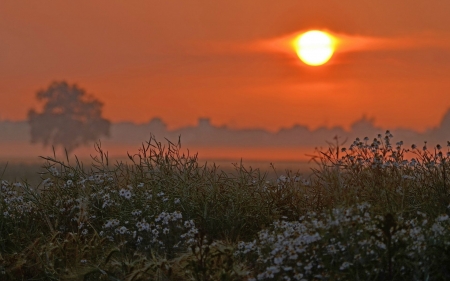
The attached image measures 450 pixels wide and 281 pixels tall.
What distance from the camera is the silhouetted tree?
134 ft

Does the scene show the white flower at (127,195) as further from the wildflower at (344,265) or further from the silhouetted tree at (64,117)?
the silhouetted tree at (64,117)

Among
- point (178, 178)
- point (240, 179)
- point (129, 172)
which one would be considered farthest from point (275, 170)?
point (129, 172)

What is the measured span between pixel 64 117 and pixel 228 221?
112 feet

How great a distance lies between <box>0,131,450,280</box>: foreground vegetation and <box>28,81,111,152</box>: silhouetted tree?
101 ft

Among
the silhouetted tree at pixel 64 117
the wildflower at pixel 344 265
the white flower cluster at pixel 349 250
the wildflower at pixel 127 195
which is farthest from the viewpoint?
the silhouetted tree at pixel 64 117

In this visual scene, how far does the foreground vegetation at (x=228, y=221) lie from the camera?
6234 mm

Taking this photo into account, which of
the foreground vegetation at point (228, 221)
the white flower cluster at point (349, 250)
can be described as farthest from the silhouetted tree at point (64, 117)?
the white flower cluster at point (349, 250)

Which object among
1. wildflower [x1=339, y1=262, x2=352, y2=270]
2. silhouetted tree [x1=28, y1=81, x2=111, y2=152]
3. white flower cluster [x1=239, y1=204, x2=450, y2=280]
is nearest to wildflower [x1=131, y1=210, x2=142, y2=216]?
white flower cluster [x1=239, y1=204, x2=450, y2=280]

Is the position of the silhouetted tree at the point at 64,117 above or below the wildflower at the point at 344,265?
above

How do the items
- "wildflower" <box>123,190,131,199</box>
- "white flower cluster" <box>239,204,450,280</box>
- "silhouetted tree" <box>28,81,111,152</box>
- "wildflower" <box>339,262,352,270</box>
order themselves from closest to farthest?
"wildflower" <box>339,262,352,270</box>, "white flower cluster" <box>239,204,450,280</box>, "wildflower" <box>123,190,131,199</box>, "silhouetted tree" <box>28,81,111,152</box>

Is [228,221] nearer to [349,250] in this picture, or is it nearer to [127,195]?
[127,195]

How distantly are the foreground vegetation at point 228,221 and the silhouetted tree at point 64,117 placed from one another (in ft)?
101

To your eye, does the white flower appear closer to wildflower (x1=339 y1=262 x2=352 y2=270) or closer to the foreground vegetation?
the foreground vegetation

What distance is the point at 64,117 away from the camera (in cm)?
4103
